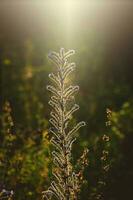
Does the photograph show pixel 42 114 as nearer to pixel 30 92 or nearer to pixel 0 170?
pixel 30 92

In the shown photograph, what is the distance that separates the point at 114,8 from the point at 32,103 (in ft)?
15.9

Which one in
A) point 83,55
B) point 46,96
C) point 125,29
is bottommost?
point 46,96

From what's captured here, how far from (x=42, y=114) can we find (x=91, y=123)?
0.77 meters

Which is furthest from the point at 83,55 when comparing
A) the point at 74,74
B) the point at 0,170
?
the point at 0,170

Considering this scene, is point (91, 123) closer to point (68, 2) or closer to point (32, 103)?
point (32, 103)

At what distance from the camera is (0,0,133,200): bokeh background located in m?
5.79

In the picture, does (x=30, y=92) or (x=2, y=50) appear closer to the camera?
(x=30, y=92)

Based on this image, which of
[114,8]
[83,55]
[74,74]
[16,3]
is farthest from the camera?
[16,3]

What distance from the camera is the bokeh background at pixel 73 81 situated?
579 centimetres

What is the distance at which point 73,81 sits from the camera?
9500mm

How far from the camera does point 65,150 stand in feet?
11.9

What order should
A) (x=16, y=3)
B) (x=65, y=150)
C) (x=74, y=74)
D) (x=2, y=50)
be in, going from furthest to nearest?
(x=16, y=3), (x=2, y=50), (x=74, y=74), (x=65, y=150)

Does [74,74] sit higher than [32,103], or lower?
higher

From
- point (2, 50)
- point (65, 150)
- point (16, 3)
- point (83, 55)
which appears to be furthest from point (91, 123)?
point (16, 3)
